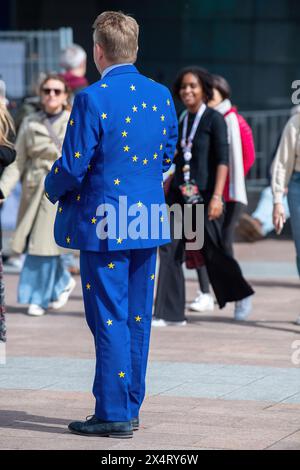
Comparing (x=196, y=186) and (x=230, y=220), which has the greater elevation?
(x=196, y=186)

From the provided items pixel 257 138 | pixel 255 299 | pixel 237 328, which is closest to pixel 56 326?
pixel 237 328

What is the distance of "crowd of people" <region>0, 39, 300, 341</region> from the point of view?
30.9ft

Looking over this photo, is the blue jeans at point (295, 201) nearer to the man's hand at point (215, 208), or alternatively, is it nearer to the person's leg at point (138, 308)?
the man's hand at point (215, 208)

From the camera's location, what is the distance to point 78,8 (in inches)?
751

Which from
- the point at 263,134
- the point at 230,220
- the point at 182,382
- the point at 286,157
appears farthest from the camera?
the point at 263,134

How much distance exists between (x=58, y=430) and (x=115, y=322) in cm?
64

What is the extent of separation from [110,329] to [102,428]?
468 mm

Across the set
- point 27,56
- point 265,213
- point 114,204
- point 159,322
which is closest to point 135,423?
point 114,204

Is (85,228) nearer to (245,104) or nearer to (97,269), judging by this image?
(97,269)

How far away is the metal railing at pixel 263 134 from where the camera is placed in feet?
54.9

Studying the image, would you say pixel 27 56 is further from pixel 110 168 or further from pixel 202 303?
pixel 110 168

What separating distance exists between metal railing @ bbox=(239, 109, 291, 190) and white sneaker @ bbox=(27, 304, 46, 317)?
6.91 m

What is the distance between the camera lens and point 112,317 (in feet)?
19.2

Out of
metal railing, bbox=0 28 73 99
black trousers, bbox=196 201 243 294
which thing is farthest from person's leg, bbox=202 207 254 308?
metal railing, bbox=0 28 73 99
